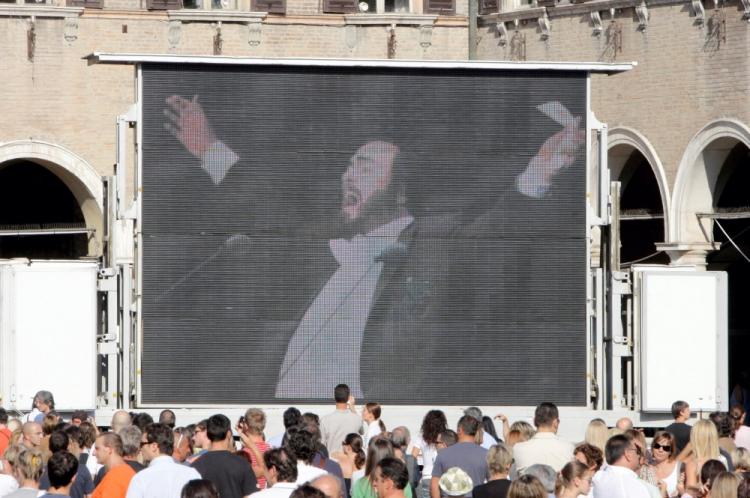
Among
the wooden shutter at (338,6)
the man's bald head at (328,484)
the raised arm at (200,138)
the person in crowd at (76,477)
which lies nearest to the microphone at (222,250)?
the raised arm at (200,138)

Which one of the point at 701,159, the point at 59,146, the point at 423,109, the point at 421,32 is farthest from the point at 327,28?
the point at 423,109

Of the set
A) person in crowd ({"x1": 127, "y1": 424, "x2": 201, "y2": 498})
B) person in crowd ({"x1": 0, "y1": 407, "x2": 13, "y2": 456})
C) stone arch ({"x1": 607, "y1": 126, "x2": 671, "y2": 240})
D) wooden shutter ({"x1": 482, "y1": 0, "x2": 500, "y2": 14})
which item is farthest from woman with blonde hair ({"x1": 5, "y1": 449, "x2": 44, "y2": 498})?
wooden shutter ({"x1": 482, "y1": 0, "x2": 500, "y2": 14})

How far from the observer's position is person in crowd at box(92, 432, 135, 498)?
1102 cm

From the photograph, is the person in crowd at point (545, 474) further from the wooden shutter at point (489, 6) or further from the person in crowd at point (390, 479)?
the wooden shutter at point (489, 6)

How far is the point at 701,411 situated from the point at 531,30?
13.0 meters

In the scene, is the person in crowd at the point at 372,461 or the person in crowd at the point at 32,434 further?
the person in crowd at the point at 32,434

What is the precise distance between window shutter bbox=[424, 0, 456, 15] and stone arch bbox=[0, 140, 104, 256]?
635cm

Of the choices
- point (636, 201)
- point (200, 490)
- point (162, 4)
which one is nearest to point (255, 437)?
point (200, 490)

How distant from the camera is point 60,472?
1021 centimetres

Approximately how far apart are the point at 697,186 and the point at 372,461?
16.4 meters

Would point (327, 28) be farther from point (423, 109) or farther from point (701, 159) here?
point (423, 109)

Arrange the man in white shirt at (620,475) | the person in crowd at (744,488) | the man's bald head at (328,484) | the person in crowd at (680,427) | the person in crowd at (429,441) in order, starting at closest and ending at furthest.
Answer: the person in crowd at (744,488), the man's bald head at (328,484), the man in white shirt at (620,475), the person in crowd at (429,441), the person in crowd at (680,427)

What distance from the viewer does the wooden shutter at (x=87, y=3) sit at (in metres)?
29.5

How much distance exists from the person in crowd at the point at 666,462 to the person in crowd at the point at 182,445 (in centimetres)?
338
